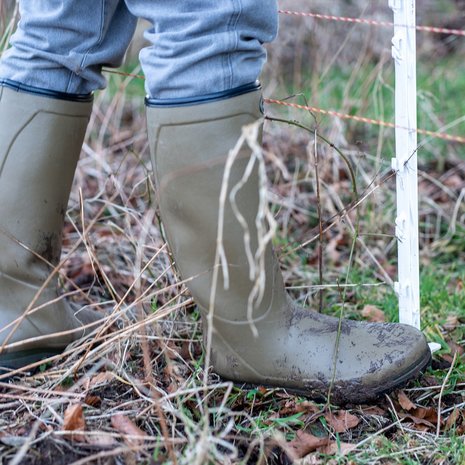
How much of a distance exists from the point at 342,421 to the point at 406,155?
0.52 metres

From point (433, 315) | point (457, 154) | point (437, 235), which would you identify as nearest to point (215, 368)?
point (433, 315)

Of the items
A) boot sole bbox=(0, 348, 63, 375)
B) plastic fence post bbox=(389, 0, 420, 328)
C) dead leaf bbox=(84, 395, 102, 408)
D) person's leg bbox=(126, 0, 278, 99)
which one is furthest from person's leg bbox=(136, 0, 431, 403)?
boot sole bbox=(0, 348, 63, 375)

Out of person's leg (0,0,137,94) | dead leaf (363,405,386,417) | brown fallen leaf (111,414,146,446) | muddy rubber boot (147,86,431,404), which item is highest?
person's leg (0,0,137,94)

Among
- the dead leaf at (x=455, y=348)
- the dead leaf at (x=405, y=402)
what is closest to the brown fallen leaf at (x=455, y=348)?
the dead leaf at (x=455, y=348)

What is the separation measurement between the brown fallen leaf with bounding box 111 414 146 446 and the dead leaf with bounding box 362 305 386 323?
0.71m

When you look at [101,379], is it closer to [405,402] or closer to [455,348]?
[405,402]

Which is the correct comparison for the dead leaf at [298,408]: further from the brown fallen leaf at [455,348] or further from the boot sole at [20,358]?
the boot sole at [20,358]

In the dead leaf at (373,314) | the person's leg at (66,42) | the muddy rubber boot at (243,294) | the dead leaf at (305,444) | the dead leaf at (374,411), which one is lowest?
the dead leaf at (374,411)

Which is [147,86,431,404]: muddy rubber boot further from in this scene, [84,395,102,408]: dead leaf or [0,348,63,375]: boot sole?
[0,348,63,375]: boot sole

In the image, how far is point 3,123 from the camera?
1.52 metres

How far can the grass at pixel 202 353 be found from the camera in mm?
1300

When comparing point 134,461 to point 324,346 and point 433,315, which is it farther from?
point 433,315

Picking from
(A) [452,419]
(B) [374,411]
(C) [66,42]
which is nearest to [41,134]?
(C) [66,42]

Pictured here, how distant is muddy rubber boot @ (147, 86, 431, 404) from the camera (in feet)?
4.36
